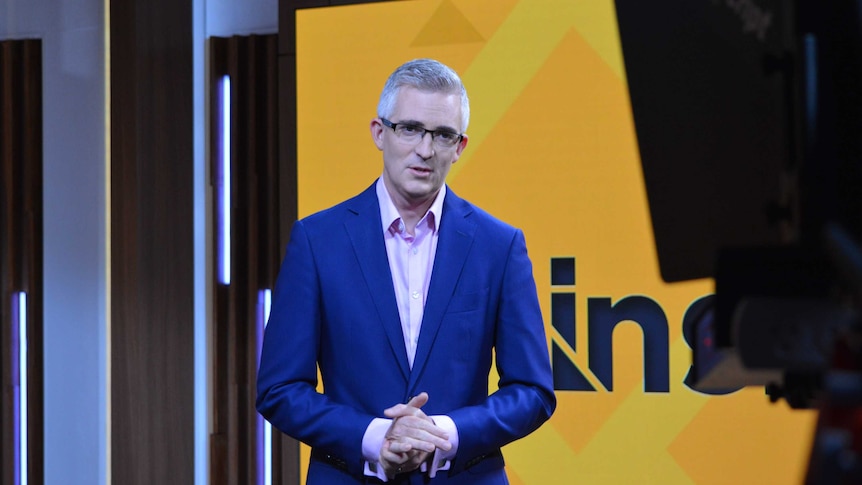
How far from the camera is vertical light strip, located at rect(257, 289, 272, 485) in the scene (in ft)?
15.3

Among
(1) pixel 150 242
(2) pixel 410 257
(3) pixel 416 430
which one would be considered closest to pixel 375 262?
(2) pixel 410 257

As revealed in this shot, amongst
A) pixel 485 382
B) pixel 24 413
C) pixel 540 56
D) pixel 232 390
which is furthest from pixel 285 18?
pixel 24 413

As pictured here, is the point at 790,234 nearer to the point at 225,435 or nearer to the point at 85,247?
the point at 225,435

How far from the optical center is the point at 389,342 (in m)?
2.04

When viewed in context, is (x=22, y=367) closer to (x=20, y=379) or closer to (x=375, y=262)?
(x=20, y=379)

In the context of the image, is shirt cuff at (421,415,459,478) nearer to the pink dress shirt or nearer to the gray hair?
the pink dress shirt

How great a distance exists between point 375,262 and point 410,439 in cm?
40

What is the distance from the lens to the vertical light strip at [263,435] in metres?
4.67

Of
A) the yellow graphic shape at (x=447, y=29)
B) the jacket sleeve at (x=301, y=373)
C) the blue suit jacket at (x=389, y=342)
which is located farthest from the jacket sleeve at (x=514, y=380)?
the yellow graphic shape at (x=447, y=29)

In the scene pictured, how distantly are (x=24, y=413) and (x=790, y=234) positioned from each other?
4.91 m

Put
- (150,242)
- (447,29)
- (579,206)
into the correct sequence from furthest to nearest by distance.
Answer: (150,242), (447,29), (579,206)

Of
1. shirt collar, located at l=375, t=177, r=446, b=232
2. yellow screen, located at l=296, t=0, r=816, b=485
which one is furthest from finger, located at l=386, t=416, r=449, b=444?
yellow screen, located at l=296, t=0, r=816, b=485

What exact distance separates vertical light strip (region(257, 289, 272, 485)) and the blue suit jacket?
8.45ft

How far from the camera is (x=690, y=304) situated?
3.47 meters
